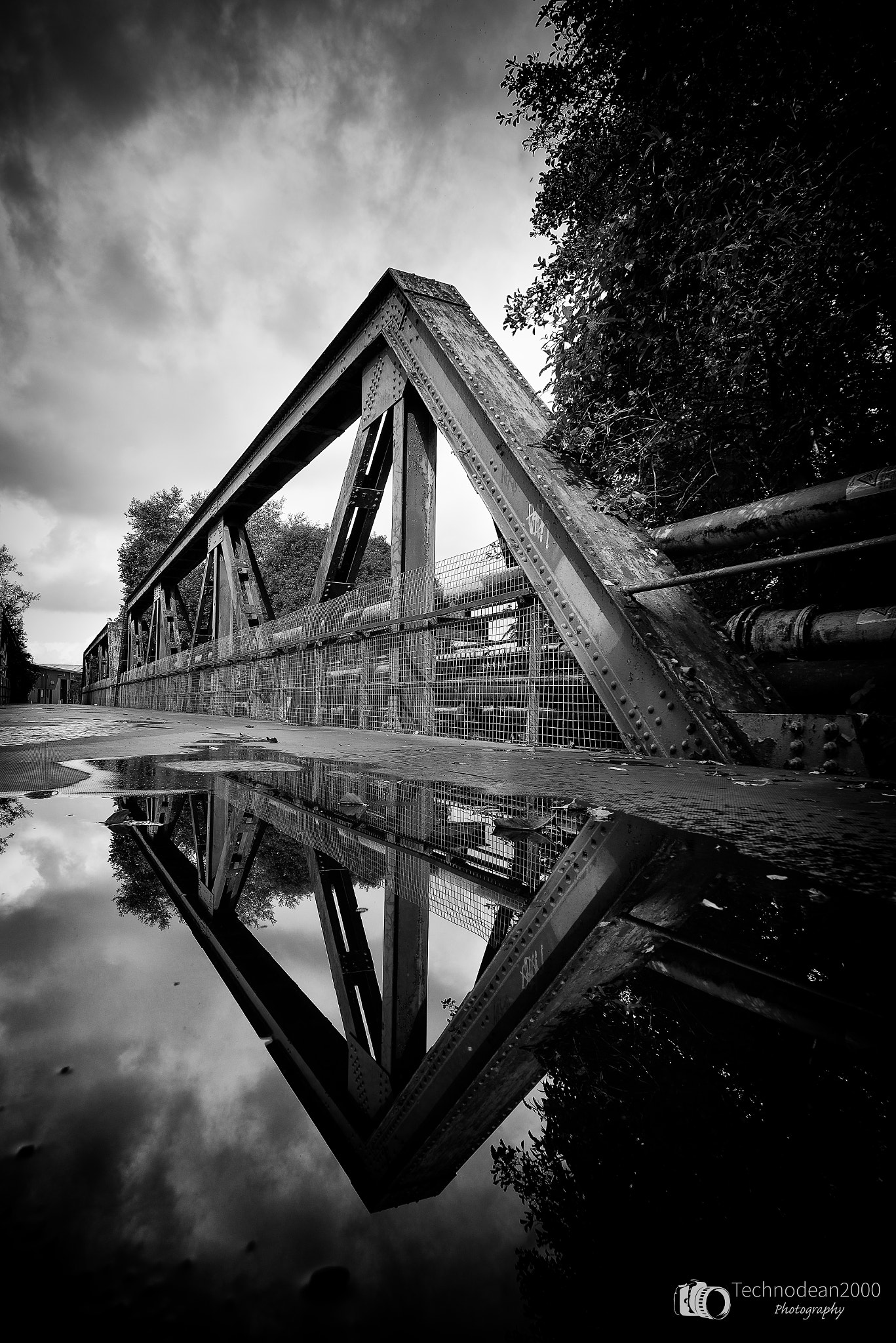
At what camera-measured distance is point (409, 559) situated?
755 cm

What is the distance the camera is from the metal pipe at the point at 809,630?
3.87m

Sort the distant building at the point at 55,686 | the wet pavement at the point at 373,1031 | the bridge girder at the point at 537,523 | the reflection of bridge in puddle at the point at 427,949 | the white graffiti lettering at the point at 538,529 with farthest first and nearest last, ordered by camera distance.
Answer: the distant building at the point at 55,686 < the white graffiti lettering at the point at 538,529 < the bridge girder at the point at 537,523 < the reflection of bridge in puddle at the point at 427,949 < the wet pavement at the point at 373,1031

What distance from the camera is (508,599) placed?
565 cm

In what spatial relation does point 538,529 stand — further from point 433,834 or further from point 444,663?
point 433,834

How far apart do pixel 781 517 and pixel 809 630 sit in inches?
32.1

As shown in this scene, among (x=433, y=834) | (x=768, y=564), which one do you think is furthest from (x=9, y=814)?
(x=768, y=564)

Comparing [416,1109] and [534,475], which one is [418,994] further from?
[534,475]

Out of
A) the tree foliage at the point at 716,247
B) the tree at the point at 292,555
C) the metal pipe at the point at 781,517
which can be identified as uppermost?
the tree at the point at 292,555

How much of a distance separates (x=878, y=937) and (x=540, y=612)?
431 cm

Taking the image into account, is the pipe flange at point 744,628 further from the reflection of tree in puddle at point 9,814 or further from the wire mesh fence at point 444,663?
the reflection of tree in puddle at point 9,814

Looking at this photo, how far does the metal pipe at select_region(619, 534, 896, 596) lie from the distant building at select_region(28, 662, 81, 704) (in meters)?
68.9

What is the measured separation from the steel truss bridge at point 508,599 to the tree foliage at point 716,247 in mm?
708

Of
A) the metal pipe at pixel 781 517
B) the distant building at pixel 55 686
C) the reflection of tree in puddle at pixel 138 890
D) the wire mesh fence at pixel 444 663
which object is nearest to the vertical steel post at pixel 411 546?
the wire mesh fence at pixel 444 663

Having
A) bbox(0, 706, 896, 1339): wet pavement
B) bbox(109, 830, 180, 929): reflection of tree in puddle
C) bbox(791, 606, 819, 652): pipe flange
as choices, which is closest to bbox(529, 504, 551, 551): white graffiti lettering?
bbox(791, 606, 819, 652): pipe flange
